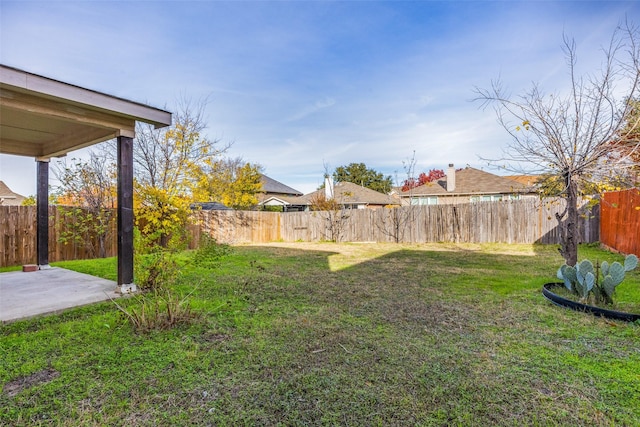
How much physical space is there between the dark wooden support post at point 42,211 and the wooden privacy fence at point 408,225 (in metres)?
5.53

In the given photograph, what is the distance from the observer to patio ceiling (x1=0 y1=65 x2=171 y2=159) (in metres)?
3.16

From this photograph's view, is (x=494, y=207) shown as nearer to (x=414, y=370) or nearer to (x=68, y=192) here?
(x=414, y=370)

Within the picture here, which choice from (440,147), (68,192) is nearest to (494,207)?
(440,147)

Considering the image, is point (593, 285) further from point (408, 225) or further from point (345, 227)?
point (345, 227)

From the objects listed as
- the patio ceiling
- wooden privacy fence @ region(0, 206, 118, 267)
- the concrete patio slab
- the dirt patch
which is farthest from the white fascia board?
wooden privacy fence @ region(0, 206, 118, 267)

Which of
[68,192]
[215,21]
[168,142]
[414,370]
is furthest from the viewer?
[168,142]

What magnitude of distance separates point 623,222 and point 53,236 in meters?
12.9

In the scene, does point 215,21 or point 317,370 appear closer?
point 317,370

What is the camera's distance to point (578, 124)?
4.08 meters

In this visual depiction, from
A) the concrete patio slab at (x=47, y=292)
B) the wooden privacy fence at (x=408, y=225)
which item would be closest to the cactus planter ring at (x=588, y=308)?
the concrete patio slab at (x=47, y=292)

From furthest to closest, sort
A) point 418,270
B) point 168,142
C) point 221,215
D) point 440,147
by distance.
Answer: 1. point 440,147
2. point 221,215
3. point 168,142
4. point 418,270

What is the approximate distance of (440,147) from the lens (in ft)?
48.6

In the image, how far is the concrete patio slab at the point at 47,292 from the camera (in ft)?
11.3

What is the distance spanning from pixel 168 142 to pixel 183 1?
514 cm
